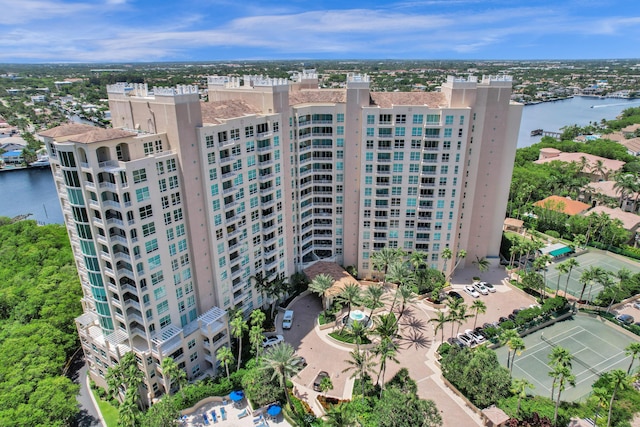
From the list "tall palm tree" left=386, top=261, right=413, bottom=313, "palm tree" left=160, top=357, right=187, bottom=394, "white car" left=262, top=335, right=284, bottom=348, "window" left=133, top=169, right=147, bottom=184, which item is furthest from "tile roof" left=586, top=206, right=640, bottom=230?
"window" left=133, top=169, right=147, bottom=184

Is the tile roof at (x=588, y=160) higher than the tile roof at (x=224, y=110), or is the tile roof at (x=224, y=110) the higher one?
the tile roof at (x=224, y=110)

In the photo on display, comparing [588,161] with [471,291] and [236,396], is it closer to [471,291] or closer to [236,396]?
[471,291]

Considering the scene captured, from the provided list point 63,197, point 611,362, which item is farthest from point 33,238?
point 611,362

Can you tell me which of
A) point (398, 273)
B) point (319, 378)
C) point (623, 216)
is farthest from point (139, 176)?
point (623, 216)

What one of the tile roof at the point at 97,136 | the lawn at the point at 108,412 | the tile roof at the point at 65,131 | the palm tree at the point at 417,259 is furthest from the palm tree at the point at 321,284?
the tile roof at the point at 65,131

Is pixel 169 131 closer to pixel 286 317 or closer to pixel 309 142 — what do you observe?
pixel 309 142

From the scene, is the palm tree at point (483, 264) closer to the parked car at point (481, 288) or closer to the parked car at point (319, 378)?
the parked car at point (481, 288)
